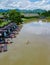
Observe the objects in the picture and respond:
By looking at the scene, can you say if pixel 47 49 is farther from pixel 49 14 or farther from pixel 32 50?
pixel 49 14

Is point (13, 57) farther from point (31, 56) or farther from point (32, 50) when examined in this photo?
point (32, 50)

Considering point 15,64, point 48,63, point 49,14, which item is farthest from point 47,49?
point 49,14

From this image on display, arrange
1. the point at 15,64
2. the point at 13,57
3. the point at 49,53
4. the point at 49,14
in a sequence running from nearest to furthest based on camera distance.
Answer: the point at 15,64 < the point at 13,57 < the point at 49,53 < the point at 49,14

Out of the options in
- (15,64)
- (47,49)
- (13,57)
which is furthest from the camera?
(47,49)

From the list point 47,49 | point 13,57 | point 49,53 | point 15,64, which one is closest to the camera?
point 15,64

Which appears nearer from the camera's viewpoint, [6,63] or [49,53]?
[6,63]

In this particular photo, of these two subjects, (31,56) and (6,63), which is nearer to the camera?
(6,63)

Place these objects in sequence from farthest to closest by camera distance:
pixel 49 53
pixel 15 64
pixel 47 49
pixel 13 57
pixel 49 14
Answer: pixel 49 14
pixel 47 49
pixel 49 53
pixel 13 57
pixel 15 64

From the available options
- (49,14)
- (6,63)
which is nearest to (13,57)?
(6,63)
